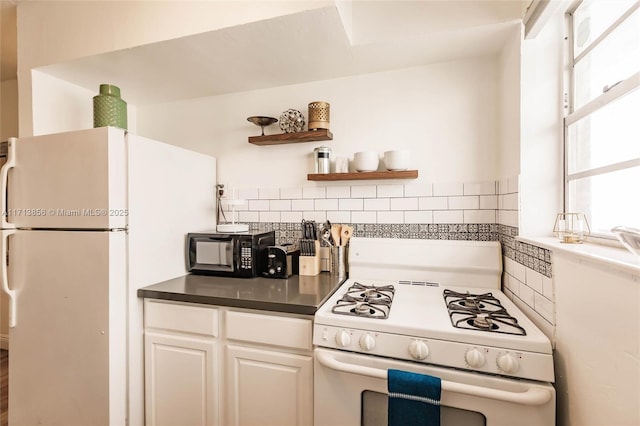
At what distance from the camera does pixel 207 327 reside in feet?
4.59

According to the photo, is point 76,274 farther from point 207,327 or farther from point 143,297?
point 207,327

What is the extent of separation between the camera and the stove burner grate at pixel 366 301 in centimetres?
121

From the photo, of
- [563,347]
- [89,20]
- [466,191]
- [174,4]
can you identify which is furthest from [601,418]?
[89,20]

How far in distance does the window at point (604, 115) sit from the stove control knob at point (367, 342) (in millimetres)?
919

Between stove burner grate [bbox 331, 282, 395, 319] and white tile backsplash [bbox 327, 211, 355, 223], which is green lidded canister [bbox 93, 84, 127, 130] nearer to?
white tile backsplash [bbox 327, 211, 355, 223]

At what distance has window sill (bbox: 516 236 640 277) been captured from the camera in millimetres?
675

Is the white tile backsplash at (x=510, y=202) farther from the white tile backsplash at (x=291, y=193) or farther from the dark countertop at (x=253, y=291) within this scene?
the white tile backsplash at (x=291, y=193)

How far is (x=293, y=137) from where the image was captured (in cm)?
191

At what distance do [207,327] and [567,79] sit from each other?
2.00 m

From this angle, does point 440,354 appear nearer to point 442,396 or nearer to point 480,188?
point 442,396

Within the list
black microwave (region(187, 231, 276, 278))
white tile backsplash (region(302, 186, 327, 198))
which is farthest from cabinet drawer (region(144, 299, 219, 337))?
white tile backsplash (region(302, 186, 327, 198))

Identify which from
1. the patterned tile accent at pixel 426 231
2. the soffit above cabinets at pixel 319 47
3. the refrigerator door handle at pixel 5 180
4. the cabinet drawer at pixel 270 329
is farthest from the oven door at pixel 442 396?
the refrigerator door handle at pixel 5 180

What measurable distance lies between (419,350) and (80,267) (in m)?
1.60

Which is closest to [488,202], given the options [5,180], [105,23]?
[105,23]
